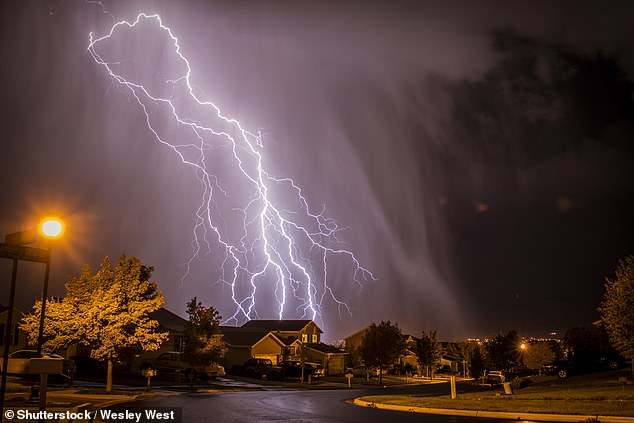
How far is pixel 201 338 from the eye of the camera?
123 feet

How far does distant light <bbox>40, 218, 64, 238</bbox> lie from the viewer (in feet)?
35.1

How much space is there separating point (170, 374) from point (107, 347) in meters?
15.2

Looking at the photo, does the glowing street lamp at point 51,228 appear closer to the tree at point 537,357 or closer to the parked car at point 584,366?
the parked car at point 584,366

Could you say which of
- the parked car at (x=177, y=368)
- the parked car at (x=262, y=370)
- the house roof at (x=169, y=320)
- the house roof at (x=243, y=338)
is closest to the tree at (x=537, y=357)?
the house roof at (x=243, y=338)

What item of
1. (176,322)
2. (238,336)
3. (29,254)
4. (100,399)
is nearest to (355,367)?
(238,336)

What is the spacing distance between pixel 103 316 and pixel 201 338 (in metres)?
11.1

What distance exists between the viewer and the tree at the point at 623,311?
26859 millimetres

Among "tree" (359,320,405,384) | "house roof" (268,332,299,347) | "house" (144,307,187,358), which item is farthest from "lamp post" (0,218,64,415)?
"house roof" (268,332,299,347)

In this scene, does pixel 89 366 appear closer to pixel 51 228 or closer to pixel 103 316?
pixel 103 316

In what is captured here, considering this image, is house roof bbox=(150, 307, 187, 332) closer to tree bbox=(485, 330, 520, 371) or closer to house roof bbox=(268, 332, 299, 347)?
house roof bbox=(268, 332, 299, 347)

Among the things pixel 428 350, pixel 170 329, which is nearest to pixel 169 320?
pixel 170 329

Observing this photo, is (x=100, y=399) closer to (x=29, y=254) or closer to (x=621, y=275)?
(x=29, y=254)

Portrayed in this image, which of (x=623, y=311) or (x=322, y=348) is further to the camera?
(x=322, y=348)

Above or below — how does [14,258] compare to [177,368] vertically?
above
